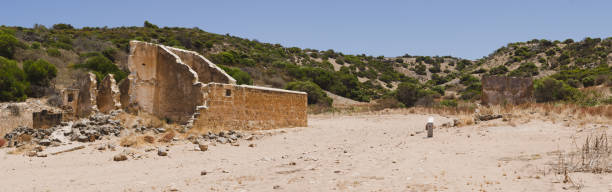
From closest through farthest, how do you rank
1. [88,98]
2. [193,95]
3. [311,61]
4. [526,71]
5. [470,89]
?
[193,95] → [88,98] → [470,89] → [526,71] → [311,61]

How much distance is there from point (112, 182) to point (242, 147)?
4383mm

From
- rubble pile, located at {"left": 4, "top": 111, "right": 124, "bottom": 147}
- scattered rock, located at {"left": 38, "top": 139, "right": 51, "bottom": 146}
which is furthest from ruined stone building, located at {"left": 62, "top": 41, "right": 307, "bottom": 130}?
scattered rock, located at {"left": 38, "top": 139, "right": 51, "bottom": 146}

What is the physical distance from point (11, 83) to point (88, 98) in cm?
1013

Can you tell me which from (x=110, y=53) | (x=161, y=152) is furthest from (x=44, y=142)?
(x=110, y=53)

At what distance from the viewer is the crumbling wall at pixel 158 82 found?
1331 centimetres

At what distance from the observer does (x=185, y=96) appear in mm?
13180

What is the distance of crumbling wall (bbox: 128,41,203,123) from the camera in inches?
524

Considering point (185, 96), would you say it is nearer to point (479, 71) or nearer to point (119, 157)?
point (119, 157)

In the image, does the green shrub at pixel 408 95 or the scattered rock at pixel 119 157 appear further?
the green shrub at pixel 408 95

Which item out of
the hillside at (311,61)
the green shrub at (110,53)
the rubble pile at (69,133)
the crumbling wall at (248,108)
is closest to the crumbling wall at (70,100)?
the rubble pile at (69,133)

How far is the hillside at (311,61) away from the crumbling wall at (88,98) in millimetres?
10244

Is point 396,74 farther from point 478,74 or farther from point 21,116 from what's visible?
point 21,116

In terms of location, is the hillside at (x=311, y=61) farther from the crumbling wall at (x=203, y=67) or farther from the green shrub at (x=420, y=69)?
the crumbling wall at (x=203, y=67)

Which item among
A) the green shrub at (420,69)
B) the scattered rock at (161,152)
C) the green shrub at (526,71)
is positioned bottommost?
the scattered rock at (161,152)
